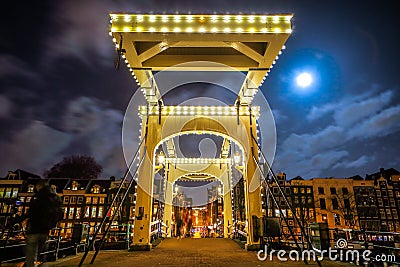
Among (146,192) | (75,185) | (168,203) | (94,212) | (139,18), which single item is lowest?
(94,212)

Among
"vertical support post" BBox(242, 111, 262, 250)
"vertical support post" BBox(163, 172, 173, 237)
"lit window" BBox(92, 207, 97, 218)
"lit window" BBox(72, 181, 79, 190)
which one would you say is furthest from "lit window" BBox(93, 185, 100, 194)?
"vertical support post" BBox(242, 111, 262, 250)

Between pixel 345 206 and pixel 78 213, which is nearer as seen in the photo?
pixel 345 206

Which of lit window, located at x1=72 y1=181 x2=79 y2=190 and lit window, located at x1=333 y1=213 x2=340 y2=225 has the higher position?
lit window, located at x1=72 y1=181 x2=79 y2=190

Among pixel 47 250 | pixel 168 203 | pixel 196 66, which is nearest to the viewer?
pixel 47 250

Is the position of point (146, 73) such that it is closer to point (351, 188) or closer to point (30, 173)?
point (351, 188)

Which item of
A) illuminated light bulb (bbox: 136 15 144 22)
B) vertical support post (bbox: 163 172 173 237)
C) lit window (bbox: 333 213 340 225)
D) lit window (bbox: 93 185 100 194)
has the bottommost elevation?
lit window (bbox: 333 213 340 225)

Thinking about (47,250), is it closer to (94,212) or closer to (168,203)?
(168,203)

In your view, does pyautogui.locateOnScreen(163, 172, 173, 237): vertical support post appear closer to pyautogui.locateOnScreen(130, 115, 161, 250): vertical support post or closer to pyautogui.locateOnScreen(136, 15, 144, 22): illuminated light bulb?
pyautogui.locateOnScreen(130, 115, 161, 250): vertical support post

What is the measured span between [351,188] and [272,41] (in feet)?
139

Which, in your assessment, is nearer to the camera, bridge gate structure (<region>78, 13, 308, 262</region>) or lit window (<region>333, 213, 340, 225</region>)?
bridge gate structure (<region>78, 13, 308, 262</region>)

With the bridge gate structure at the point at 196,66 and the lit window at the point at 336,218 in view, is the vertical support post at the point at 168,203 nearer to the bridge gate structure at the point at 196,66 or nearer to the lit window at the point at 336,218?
the bridge gate structure at the point at 196,66

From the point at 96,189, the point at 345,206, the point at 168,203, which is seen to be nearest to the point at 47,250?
the point at 168,203

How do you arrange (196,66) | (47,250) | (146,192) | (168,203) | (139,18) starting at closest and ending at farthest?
(139,18), (47,250), (196,66), (146,192), (168,203)

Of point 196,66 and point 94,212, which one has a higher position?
point 196,66
